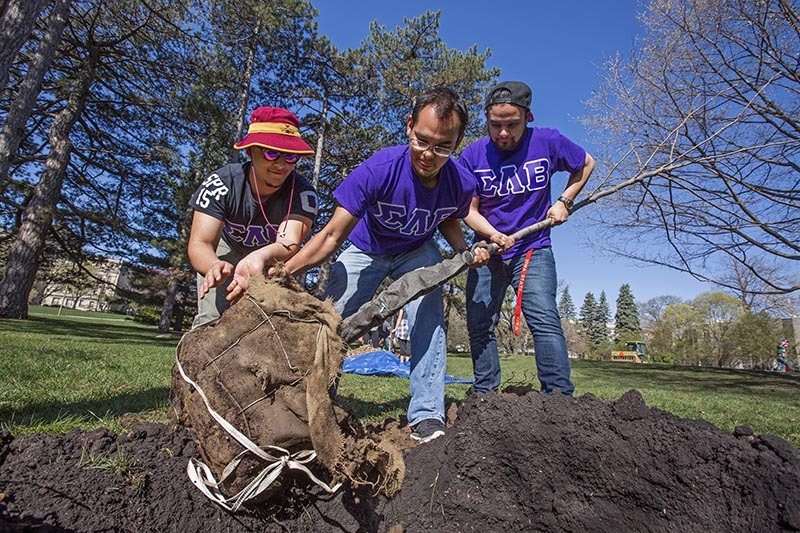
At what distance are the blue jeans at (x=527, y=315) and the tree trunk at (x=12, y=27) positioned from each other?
491cm

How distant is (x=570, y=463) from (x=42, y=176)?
16993 mm

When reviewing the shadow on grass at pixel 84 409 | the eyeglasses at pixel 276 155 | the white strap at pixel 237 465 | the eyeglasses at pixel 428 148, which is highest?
the eyeglasses at pixel 428 148

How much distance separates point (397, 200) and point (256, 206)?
83 cm

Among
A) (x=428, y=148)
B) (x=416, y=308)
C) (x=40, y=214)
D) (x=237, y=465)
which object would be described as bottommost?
(x=237, y=465)

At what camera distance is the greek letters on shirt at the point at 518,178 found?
299 cm

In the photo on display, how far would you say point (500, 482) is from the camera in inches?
79.4

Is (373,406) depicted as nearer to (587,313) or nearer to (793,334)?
(793,334)

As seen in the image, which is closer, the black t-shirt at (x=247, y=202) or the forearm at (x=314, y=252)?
the forearm at (x=314, y=252)

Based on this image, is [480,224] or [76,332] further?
[76,332]

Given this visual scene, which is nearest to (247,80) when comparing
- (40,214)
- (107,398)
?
(40,214)

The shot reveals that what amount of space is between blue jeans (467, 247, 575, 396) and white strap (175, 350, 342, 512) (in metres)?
1.59

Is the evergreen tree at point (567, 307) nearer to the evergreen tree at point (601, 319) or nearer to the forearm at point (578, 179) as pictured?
the evergreen tree at point (601, 319)

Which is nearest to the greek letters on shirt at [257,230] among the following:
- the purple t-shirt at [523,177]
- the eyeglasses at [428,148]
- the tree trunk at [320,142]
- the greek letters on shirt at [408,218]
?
the greek letters on shirt at [408,218]

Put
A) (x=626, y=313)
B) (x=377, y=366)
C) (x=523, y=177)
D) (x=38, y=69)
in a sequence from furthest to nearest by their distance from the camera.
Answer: (x=626, y=313), (x=377, y=366), (x=38, y=69), (x=523, y=177)
